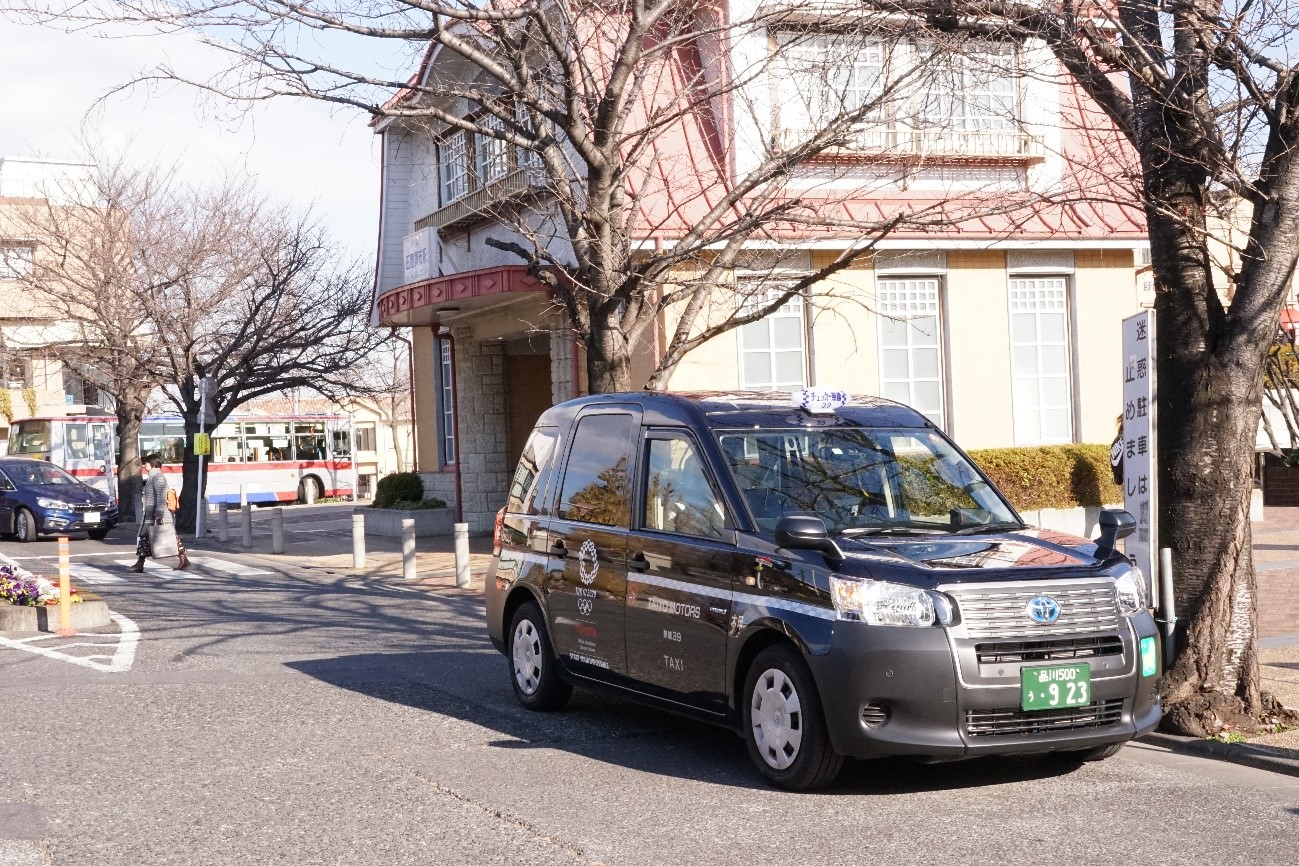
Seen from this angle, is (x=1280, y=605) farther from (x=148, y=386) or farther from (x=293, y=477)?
(x=293, y=477)

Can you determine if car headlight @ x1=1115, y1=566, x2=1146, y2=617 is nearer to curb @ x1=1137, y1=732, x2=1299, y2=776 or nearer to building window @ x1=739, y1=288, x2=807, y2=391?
curb @ x1=1137, y1=732, x2=1299, y2=776

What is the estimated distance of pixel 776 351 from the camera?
20141 millimetres

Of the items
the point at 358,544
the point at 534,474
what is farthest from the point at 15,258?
the point at 534,474

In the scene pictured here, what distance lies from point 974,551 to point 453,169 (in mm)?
19432

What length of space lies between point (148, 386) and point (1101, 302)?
2045 centimetres

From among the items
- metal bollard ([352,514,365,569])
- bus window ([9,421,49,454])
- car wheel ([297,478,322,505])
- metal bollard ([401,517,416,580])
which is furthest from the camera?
car wheel ([297,478,322,505])

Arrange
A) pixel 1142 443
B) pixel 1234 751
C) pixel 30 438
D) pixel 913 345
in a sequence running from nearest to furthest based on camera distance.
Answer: pixel 1234 751, pixel 1142 443, pixel 913 345, pixel 30 438

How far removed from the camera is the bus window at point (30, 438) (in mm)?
39438

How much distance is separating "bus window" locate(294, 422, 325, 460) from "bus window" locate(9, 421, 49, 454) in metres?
8.08

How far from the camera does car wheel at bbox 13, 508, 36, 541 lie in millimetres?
28098

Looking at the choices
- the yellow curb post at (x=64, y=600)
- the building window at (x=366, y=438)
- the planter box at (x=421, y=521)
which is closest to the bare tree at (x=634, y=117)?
the yellow curb post at (x=64, y=600)

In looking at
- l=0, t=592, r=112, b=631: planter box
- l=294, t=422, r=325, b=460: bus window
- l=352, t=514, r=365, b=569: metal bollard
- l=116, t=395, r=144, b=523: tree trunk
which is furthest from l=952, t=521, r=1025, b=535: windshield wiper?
l=294, t=422, r=325, b=460: bus window

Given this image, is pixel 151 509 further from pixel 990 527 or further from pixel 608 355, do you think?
pixel 990 527

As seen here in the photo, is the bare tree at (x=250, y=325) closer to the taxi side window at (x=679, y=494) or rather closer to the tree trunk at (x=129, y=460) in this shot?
the tree trunk at (x=129, y=460)
